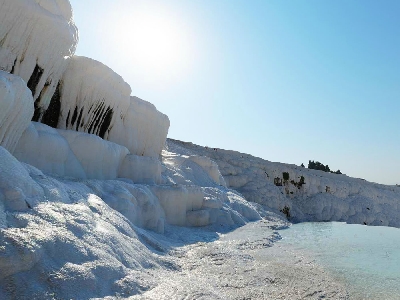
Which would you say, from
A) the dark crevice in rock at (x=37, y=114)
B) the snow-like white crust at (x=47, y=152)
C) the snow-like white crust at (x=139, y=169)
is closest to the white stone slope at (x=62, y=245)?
the snow-like white crust at (x=47, y=152)

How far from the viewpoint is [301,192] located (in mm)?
35750

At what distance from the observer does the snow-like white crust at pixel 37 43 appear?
29.6 feet

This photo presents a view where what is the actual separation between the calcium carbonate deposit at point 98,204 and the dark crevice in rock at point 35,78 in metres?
0.04

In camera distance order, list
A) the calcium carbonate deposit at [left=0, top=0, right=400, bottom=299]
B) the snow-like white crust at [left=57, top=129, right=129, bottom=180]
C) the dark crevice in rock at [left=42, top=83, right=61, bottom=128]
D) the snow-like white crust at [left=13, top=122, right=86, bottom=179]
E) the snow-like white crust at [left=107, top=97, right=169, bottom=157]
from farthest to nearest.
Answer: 1. the snow-like white crust at [left=107, top=97, right=169, bottom=157]
2. the dark crevice in rock at [left=42, top=83, right=61, bottom=128]
3. the snow-like white crust at [left=57, top=129, right=129, bottom=180]
4. the snow-like white crust at [left=13, top=122, right=86, bottom=179]
5. the calcium carbonate deposit at [left=0, top=0, right=400, bottom=299]

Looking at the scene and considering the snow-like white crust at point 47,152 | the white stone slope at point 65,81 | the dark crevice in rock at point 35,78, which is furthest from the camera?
the dark crevice in rock at point 35,78

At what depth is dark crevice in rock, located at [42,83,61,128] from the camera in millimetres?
12086

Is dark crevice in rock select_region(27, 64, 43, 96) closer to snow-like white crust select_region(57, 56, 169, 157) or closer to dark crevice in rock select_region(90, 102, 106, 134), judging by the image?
snow-like white crust select_region(57, 56, 169, 157)

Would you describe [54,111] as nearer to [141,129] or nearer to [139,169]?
[139,169]

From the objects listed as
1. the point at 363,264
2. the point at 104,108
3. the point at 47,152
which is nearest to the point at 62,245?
the point at 47,152

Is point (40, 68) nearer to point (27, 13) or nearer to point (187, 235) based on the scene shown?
point (27, 13)

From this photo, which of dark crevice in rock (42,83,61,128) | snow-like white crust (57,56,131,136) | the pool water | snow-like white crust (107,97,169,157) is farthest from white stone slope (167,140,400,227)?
the pool water

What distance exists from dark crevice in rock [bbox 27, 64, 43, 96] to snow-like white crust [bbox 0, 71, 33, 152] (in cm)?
240

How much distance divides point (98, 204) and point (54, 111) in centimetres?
753

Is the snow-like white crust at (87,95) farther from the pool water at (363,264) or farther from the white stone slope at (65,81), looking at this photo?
the pool water at (363,264)
